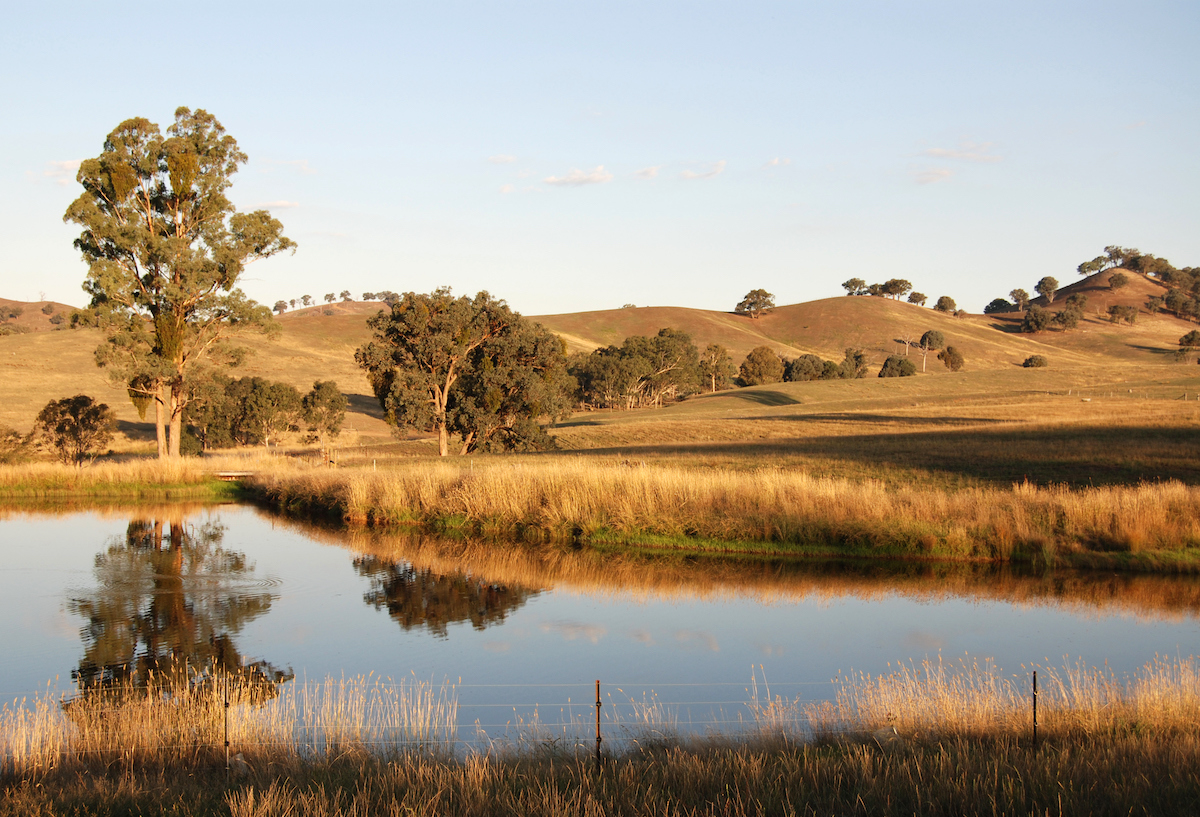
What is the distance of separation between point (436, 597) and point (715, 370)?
89263 millimetres

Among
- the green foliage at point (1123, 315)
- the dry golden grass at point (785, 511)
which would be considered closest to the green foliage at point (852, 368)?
the green foliage at point (1123, 315)

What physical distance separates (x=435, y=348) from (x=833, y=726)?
28733 millimetres

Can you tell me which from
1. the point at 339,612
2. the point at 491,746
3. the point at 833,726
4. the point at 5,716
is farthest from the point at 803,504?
the point at 5,716

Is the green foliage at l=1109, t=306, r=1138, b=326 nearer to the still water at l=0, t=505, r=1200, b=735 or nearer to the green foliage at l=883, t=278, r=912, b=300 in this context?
the green foliage at l=883, t=278, r=912, b=300

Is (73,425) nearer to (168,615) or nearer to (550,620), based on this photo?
(168,615)

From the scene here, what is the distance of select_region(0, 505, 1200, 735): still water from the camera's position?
40.1ft

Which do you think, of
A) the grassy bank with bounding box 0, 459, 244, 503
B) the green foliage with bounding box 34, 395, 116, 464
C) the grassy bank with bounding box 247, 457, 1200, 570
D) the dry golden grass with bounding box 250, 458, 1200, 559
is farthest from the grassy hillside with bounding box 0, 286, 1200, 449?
the dry golden grass with bounding box 250, 458, 1200, 559

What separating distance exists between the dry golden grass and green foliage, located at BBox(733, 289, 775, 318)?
15636cm

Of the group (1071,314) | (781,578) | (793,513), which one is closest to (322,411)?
(793,513)

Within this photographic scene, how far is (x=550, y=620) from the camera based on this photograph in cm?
1538

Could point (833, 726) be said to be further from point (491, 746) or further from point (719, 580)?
point (719, 580)

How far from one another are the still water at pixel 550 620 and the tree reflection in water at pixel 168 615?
63mm

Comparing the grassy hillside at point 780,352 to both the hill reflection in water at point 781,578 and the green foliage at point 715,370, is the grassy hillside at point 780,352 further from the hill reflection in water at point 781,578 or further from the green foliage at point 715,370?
the hill reflection in water at point 781,578

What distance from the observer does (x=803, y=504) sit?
68.8ft
